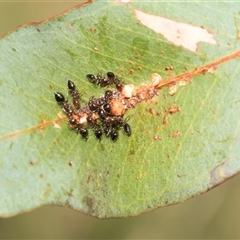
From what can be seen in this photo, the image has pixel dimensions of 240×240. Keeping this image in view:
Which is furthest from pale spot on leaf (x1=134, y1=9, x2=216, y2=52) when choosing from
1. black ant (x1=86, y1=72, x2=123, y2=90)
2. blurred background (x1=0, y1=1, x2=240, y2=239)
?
blurred background (x1=0, y1=1, x2=240, y2=239)

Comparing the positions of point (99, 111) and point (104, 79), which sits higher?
point (104, 79)

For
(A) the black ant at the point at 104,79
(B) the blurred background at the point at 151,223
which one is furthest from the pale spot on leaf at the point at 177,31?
(B) the blurred background at the point at 151,223

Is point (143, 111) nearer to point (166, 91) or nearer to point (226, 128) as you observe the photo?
point (166, 91)

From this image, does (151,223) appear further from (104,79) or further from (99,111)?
(104,79)

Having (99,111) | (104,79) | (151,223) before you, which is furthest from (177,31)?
(151,223)

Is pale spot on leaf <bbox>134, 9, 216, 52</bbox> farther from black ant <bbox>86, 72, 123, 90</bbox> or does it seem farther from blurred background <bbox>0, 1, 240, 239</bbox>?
blurred background <bbox>0, 1, 240, 239</bbox>

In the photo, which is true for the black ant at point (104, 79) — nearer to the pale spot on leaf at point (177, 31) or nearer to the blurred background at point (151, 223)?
the pale spot on leaf at point (177, 31)
